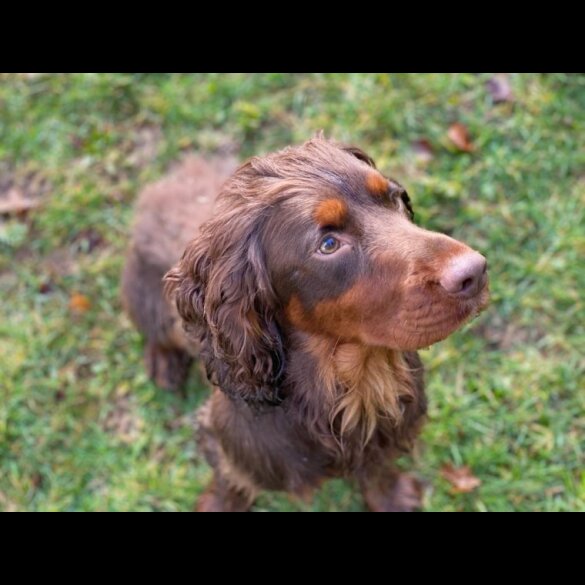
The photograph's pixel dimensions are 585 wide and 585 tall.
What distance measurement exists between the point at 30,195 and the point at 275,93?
206 centimetres

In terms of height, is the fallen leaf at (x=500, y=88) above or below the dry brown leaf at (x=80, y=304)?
above

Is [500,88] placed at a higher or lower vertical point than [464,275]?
higher

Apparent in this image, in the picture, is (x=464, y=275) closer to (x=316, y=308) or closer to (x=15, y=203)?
(x=316, y=308)

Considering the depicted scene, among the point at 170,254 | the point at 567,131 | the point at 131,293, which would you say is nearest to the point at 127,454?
the point at 131,293

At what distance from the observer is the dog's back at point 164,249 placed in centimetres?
418

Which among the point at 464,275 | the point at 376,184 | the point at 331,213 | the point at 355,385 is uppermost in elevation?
the point at 376,184

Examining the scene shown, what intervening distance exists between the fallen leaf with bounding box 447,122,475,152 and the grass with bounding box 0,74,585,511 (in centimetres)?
5

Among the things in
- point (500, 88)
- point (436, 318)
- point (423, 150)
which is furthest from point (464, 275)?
point (500, 88)

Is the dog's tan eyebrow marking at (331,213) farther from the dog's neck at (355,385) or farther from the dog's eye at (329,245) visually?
the dog's neck at (355,385)

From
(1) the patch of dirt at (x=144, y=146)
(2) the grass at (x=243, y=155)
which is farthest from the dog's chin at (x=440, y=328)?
(1) the patch of dirt at (x=144, y=146)

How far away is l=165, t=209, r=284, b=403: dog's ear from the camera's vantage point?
2.91 metres

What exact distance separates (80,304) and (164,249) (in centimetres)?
127

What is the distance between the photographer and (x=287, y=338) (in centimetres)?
309

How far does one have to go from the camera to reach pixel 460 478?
4.31 m
